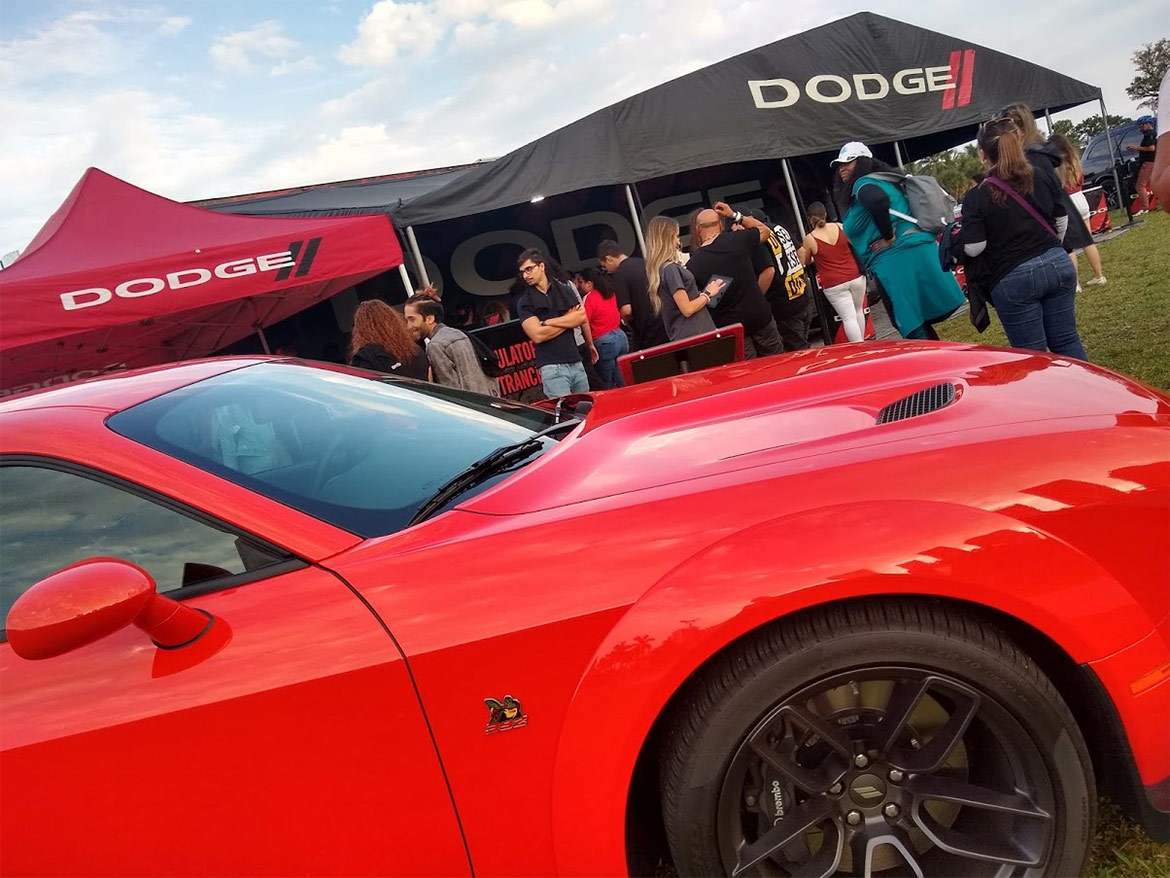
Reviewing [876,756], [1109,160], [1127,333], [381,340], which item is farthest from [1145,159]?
[876,756]

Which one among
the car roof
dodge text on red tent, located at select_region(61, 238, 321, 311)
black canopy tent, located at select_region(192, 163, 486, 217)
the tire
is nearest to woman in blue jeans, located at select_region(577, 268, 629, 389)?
black canopy tent, located at select_region(192, 163, 486, 217)

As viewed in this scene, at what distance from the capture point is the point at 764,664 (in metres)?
1.35

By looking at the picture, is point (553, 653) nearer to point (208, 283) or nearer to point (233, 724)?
point (233, 724)

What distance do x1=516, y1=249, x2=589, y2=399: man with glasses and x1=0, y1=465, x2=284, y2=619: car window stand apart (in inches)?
163

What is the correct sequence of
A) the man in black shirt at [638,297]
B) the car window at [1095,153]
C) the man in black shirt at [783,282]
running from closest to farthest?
the man in black shirt at [783,282]
the man in black shirt at [638,297]
the car window at [1095,153]

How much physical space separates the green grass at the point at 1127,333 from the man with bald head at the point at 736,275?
219cm

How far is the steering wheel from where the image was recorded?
5.28 ft

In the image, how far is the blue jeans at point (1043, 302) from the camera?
3.83 metres

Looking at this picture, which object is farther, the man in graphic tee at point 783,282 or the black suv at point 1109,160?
the black suv at point 1109,160

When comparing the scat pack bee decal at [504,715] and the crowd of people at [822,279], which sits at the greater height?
the crowd of people at [822,279]

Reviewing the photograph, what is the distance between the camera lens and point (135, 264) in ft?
22.4

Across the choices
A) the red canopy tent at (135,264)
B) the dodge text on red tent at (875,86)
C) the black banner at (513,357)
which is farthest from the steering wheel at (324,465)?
the dodge text on red tent at (875,86)

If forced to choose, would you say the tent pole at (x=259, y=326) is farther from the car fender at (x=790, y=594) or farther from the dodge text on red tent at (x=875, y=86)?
the car fender at (x=790, y=594)

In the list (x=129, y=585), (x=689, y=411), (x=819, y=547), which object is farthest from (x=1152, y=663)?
(x=129, y=585)
